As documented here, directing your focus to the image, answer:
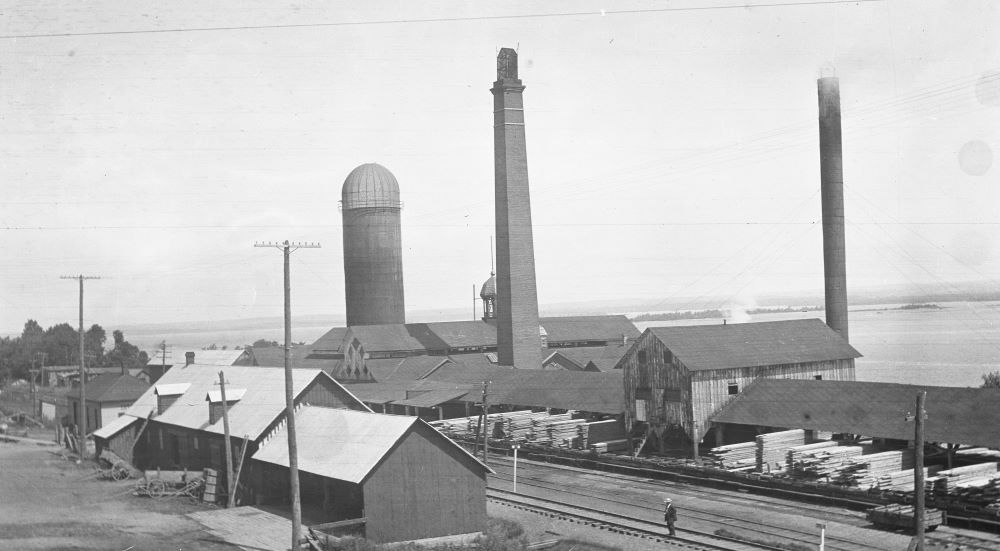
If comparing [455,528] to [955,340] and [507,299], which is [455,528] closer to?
[507,299]

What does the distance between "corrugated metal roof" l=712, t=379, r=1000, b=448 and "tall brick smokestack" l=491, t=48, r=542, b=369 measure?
63.6 feet

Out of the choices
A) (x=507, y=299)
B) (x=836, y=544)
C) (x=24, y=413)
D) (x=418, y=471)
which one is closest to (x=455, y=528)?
(x=418, y=471)

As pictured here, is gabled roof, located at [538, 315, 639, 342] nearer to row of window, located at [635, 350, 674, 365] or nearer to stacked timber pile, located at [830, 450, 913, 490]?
row of window, located at [635, 350, 674, 365]

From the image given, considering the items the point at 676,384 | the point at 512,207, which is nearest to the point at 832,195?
the point at 676,384

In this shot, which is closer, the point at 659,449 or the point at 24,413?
the point at 659,449

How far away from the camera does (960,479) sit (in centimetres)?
2912

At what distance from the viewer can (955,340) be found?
393 ft

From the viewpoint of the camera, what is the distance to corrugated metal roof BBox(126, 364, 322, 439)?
34.2m

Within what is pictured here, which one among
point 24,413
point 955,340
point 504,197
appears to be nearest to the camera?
point 504,197

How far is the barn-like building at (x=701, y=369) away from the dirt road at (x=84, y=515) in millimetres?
18771

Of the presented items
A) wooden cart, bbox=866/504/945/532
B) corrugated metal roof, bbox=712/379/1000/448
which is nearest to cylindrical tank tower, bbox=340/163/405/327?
corrugated metal roof, bbox=712/379/1000/448

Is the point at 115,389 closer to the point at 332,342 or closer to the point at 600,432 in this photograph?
the point at 332,342

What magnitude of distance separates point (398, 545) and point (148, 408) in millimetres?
23138

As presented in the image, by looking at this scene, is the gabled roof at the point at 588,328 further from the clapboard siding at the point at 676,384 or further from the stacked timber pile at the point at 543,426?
the clapboard siding at the point at 676,384
